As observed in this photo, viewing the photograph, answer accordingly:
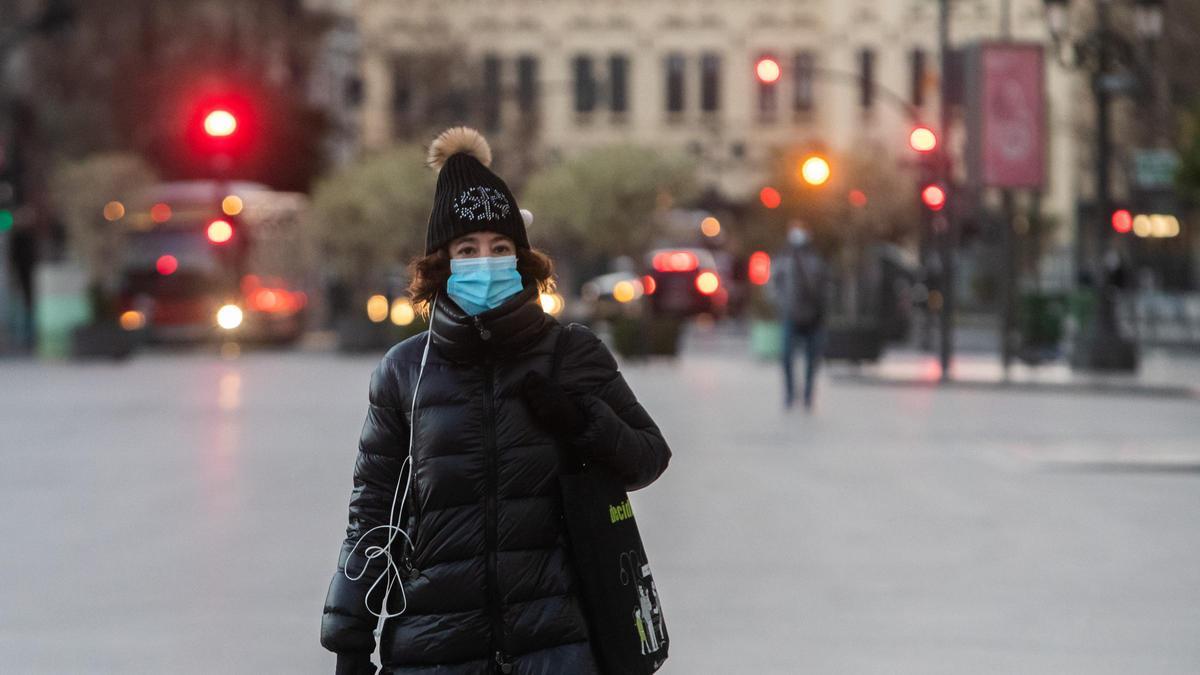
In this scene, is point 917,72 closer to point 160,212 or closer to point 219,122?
point 160,212

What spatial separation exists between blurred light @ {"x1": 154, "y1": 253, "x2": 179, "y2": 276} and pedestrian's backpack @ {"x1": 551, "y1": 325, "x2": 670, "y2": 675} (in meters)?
42.4

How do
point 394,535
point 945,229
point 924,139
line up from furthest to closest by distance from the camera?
1. point 924,139
2. point 945,229
3. point 394,535

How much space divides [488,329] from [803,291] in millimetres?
18013

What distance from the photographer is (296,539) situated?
41.8 ft

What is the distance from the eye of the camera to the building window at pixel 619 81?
3634 inches

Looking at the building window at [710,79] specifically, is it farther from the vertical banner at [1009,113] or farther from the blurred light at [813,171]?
the vertical banner at [1009,113]

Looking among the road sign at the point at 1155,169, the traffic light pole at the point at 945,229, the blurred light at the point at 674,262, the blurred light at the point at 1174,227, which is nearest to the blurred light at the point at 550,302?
the traffic light pole at the point at 945,229

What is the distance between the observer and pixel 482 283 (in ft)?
16.1

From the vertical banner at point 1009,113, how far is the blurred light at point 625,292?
97.2 feet

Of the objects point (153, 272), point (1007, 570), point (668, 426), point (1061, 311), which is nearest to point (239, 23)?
point (153, 272)

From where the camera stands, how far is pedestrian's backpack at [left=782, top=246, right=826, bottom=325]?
22.8 metres

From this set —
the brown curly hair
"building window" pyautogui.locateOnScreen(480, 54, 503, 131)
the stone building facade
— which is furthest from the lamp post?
the stone building facade

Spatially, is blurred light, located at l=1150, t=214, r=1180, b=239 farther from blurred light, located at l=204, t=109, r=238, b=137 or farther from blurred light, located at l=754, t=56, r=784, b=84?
blurred light, located at l=204, t=109, r=238, b=137

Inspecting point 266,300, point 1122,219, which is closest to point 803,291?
point 266,300
